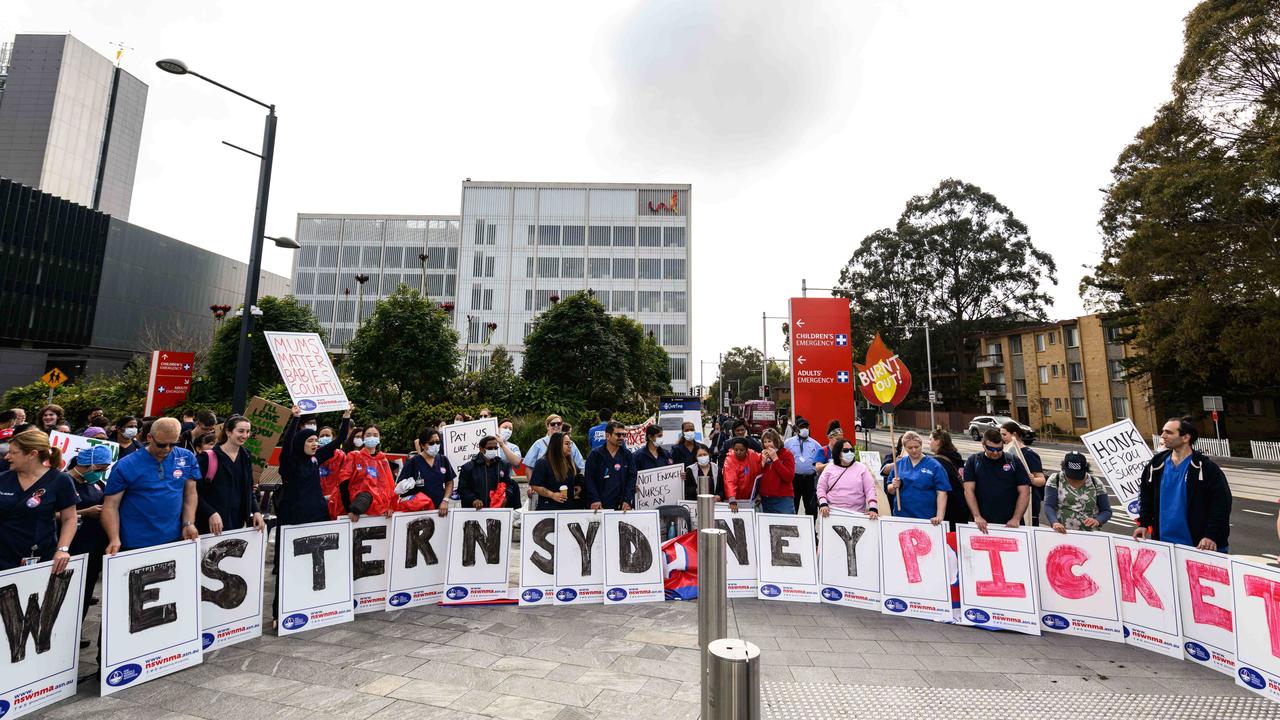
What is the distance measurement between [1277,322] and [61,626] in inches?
1215

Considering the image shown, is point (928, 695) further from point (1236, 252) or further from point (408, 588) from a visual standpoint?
point (1236, 252)

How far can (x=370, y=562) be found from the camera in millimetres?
5383

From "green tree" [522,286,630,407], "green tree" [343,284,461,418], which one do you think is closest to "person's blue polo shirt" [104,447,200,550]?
"green tree" [343,284,461,418]

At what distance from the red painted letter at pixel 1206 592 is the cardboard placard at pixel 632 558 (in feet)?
15.1

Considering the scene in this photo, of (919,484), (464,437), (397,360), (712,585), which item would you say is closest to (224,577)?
(712,585)

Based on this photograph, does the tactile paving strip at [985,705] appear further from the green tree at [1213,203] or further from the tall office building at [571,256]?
the tall office building at [571,256]

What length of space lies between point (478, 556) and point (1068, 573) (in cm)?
585

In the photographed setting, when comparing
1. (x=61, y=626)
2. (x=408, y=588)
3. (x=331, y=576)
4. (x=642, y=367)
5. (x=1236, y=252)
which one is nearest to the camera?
(x=61, y=626)

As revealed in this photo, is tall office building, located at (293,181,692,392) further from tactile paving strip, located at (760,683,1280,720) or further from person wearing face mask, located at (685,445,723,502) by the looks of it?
tactile paving strip, located at (760,683,1280,720)

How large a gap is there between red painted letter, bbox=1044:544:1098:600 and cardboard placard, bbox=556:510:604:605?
4.45m

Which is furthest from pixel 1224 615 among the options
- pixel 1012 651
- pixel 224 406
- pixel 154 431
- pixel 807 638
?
pixel 224 406

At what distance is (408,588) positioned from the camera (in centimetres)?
545

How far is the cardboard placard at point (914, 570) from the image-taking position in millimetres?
5270

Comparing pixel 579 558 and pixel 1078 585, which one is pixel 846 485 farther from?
pixel 579 558
